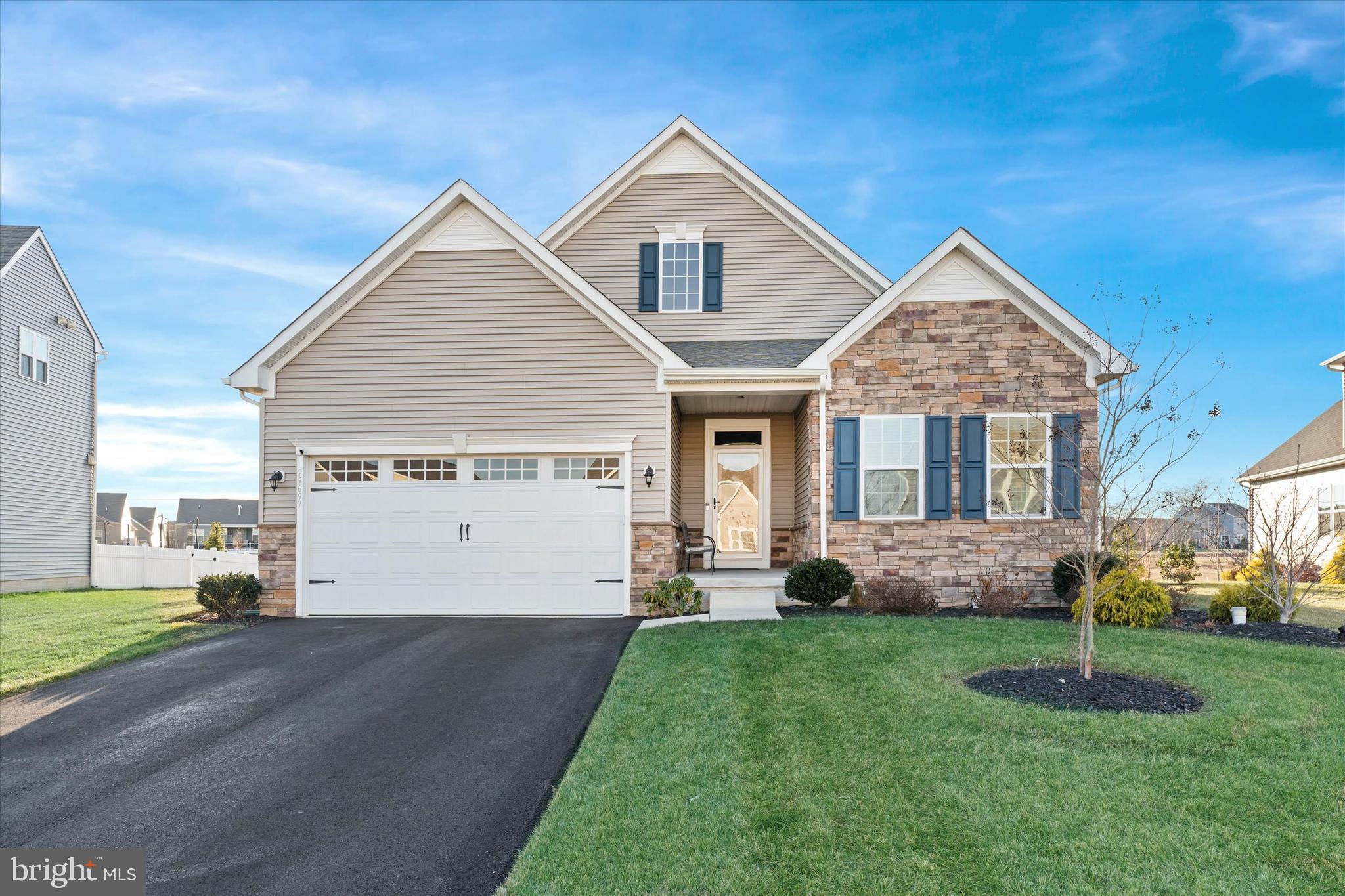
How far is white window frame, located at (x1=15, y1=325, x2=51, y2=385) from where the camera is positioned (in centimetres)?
1967

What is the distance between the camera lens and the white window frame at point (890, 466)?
474 inches

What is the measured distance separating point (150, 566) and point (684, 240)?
1935cm

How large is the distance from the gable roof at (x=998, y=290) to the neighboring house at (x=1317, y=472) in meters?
8.44

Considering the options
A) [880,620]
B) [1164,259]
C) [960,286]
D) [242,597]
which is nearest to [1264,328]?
[1164,259]

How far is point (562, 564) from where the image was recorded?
38.9 ft

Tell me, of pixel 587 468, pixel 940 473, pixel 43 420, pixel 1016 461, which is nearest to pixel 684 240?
pixel 587 468

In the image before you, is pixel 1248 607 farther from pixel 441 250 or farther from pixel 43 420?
pixel 43 420

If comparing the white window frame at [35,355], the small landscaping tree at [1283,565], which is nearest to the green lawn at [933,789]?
the small landscaping tree at [1283,565]

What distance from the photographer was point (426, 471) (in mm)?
12133

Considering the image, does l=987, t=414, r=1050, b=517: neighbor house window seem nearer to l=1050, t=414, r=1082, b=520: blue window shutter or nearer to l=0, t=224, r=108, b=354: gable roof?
l=1050, t=414, r=1082, b=520: blue window shutter

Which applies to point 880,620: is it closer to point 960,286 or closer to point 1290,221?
point 960,286

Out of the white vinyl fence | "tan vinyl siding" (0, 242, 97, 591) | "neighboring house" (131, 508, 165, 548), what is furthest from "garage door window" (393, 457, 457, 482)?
"neighboring house" (131, 508, 165, 548)

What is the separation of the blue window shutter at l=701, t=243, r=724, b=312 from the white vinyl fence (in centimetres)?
1552

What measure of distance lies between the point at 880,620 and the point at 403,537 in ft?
23.2
